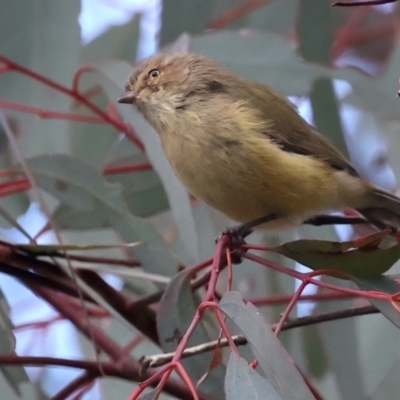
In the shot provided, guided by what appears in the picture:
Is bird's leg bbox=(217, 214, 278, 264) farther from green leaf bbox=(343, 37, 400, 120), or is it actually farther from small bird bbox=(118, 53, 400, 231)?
green leaf bbox=(343, 37, 400, 120)

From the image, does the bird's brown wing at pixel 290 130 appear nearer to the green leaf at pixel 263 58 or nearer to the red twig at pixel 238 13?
the green leaf at pixel 263 58

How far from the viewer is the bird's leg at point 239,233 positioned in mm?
1247

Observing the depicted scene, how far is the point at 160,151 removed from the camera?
1.59 metres

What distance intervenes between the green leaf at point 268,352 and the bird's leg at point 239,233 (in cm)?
28

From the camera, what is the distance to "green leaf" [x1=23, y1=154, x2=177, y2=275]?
1.44 m

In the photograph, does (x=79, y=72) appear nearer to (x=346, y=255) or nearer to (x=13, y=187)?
(x=13, y=187)

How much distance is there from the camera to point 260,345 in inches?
35.5

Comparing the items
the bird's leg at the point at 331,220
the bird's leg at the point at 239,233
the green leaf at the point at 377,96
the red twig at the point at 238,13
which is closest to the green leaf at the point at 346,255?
the bird's leg at the point at 239,233

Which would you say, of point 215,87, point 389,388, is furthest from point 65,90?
point 389,388

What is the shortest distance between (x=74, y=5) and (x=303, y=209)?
718mm

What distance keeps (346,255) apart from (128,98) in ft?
2.45

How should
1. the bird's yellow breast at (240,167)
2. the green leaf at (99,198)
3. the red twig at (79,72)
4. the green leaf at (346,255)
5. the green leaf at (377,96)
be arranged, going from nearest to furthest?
1. the green leaf at (346,255)
2. the green leaf at (99,198)
3. the bird's yellow breast at (240,167)
4. the red twig at (79,72)
5. the green leaf at (377,96)

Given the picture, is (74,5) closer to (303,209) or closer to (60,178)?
(60,178)

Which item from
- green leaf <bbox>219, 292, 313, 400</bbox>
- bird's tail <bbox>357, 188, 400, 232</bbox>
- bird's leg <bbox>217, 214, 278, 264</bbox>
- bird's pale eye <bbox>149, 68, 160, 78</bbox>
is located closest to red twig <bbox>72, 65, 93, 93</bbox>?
bird's pale eye <bbox>149, 68, 160, 78</bbox>
